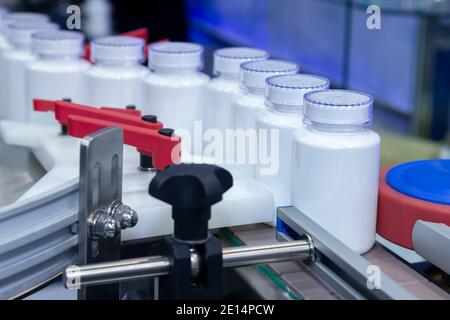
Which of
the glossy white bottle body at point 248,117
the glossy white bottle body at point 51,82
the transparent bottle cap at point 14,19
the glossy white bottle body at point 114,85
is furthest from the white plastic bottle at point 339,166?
the transparent bottle cap at point 14,19

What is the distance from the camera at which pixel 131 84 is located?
3.99 feet

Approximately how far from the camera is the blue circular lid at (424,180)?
89cm

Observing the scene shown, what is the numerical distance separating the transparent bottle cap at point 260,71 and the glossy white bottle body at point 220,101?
0.15 ft

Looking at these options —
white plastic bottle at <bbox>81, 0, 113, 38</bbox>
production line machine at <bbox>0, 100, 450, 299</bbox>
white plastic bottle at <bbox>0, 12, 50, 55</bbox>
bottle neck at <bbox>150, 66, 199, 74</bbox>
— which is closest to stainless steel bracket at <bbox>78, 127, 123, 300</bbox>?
production line machine at <bbox>0, 100, 450, 299</bbox>

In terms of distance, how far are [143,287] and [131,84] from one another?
333 millimetres

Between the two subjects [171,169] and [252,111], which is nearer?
[171,169]

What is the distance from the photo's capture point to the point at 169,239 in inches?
28.5

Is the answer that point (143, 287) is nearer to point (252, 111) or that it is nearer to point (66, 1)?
point (252, 111)

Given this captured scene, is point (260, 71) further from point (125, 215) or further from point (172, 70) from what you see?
point (125, 215)

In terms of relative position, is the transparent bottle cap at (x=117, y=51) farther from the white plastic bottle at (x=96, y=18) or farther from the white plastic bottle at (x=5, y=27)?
the white plastic bottle at (x=96, y=18)

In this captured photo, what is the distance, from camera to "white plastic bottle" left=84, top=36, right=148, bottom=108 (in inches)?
47.5

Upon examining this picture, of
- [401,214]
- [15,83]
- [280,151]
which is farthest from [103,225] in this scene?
[15,83]

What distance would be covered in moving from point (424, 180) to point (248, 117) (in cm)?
25
